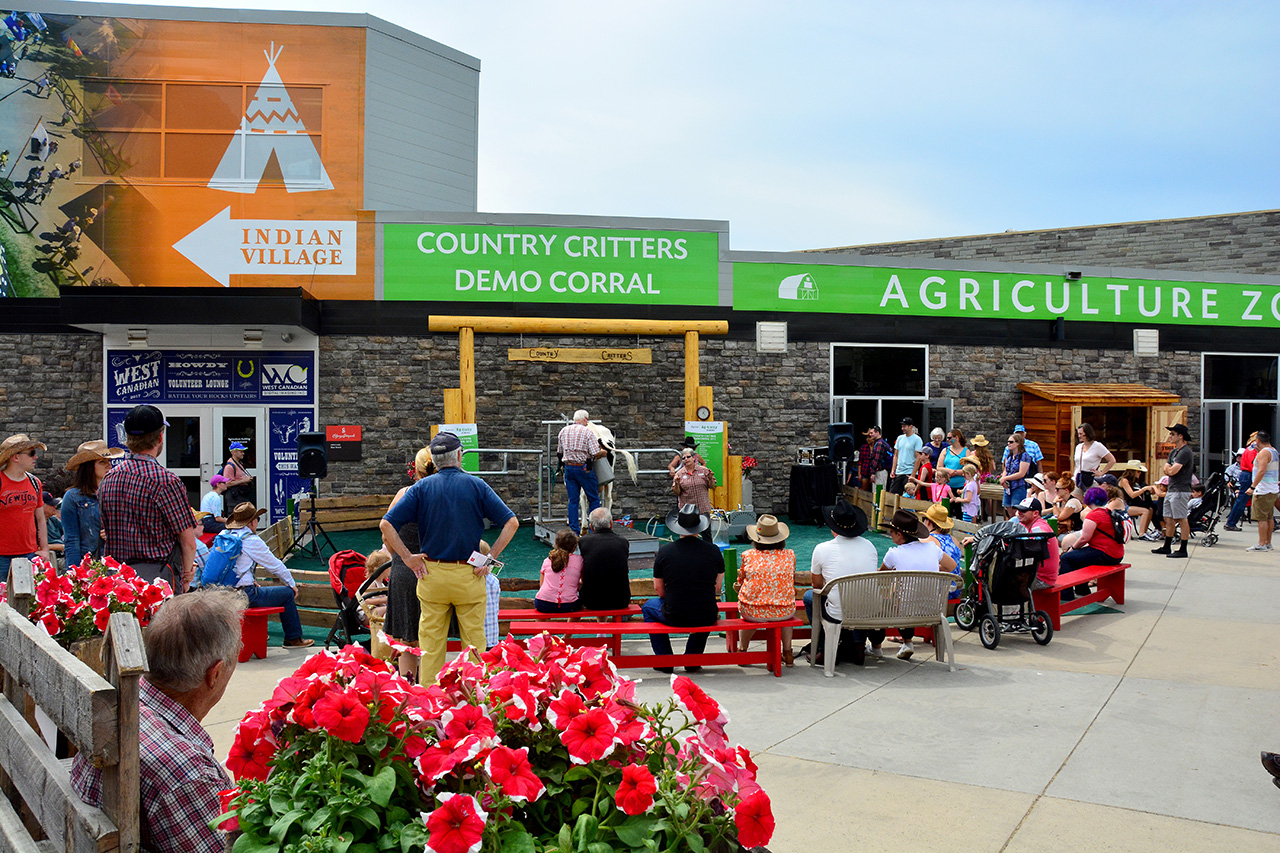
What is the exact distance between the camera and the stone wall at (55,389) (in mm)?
13836

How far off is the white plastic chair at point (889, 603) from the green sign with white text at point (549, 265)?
9396mm

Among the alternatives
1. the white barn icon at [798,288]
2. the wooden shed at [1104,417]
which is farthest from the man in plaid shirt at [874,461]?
the wooden shed at [1104,417]

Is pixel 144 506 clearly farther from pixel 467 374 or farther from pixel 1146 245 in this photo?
pixel 1146 245

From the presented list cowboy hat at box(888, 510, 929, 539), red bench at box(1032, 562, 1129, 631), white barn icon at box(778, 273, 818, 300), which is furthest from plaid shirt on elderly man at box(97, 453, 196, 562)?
white barn icon at box(778, 273, 818, 300)

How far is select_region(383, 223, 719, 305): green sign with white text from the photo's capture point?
14.4 meters

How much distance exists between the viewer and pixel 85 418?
13852mm

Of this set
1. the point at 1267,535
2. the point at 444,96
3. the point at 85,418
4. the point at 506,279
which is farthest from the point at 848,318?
the point at 85,418

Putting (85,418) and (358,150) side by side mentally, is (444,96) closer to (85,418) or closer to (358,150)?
(358,150)

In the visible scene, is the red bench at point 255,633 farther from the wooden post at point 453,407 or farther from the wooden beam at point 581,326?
the wooden beam at point 581,326

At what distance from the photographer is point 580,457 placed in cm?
1114

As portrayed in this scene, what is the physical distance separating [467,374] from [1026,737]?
10.2 meters

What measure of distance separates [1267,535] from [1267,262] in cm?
1336

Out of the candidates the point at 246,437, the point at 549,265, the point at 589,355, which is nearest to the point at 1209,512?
the point at 589,355

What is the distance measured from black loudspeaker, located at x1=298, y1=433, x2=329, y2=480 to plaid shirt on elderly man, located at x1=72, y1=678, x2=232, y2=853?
33.1 ft
